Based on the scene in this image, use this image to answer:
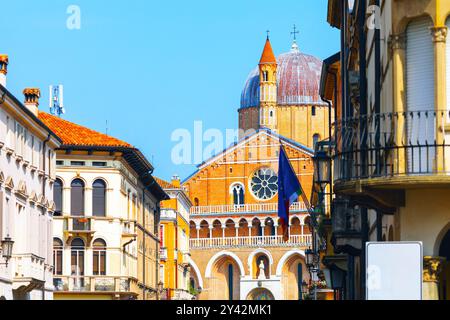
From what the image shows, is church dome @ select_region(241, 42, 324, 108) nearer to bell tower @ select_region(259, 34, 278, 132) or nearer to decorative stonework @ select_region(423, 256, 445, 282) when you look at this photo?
bell tower @ select_region(259, 34, 278, 132)

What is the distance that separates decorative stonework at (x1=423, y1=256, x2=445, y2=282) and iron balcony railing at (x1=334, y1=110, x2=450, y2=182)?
3.49 ft

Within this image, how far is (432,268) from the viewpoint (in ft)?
53.2

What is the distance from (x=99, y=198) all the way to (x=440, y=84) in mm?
51848

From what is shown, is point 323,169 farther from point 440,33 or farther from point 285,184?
point 440,33

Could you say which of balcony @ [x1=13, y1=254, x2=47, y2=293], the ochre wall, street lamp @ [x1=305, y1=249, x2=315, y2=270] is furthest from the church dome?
balcony @ [x1=13, y1=254, x2=47, y2=293]

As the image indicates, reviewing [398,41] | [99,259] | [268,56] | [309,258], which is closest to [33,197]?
[309,258]

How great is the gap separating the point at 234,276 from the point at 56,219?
8168 cm

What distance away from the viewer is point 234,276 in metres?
146

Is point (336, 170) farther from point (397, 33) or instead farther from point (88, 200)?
point (88, 200)

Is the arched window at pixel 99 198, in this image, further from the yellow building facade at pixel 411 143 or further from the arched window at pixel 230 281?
the arched window at pixel 230 281

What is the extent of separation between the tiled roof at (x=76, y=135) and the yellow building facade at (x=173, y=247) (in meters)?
20.3

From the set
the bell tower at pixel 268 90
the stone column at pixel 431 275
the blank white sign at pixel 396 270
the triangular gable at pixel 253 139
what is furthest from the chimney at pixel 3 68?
the bell tower at pixel 268 90
